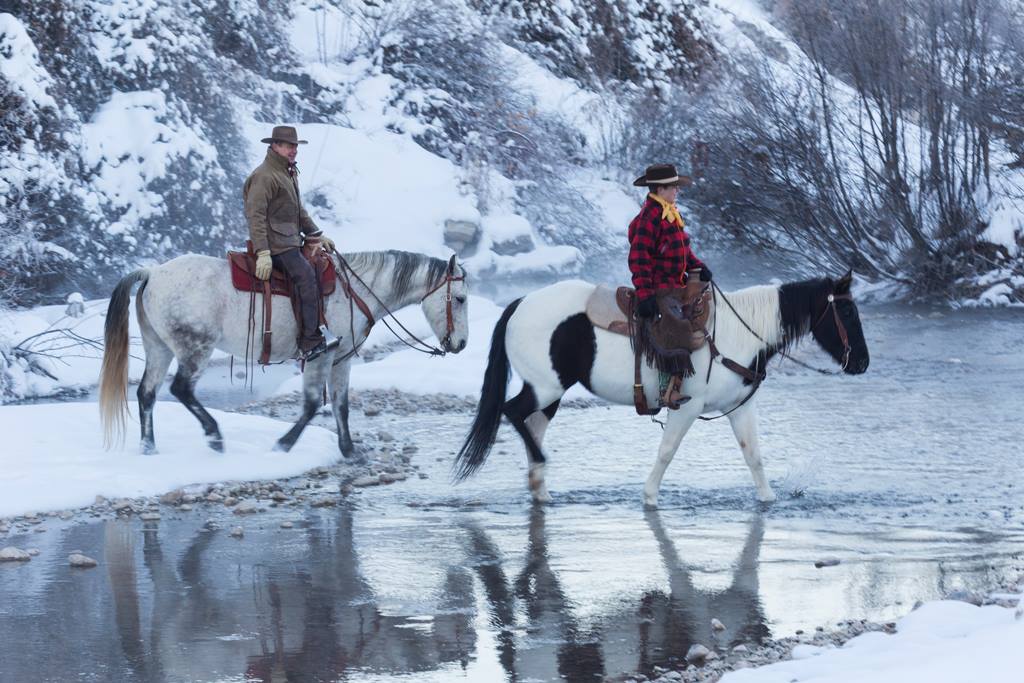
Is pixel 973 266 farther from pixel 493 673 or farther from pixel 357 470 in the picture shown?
pixel 493 673

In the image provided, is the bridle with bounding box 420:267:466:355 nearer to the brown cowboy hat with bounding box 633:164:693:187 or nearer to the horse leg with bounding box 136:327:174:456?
the horse leg with bounding box 136:327:174:456

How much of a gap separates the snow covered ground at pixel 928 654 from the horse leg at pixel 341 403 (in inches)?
202

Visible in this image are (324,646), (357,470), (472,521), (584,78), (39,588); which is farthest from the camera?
(584,78)

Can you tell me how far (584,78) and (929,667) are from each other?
23.7 meters

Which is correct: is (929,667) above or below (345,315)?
below

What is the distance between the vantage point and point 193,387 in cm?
909

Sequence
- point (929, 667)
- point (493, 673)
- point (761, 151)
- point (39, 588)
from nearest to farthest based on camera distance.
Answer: point (929, 667), point (493, 673), point (39, 588), point (761, 151)

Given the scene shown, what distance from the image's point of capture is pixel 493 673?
498cm

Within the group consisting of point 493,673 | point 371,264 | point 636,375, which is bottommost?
point 493,673

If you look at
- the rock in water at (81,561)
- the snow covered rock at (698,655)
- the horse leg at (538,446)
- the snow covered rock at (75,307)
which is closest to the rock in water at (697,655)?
the snow covered rock at (698,655)

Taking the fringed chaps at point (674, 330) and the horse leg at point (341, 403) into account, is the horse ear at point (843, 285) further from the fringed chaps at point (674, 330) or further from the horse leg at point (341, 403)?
the horse leg at point (341, 403)

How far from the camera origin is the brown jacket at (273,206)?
8688mm

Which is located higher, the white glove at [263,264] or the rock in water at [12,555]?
the white glove at [263,264]

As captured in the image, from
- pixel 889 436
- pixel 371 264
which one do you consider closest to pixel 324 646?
pixel 371 264
